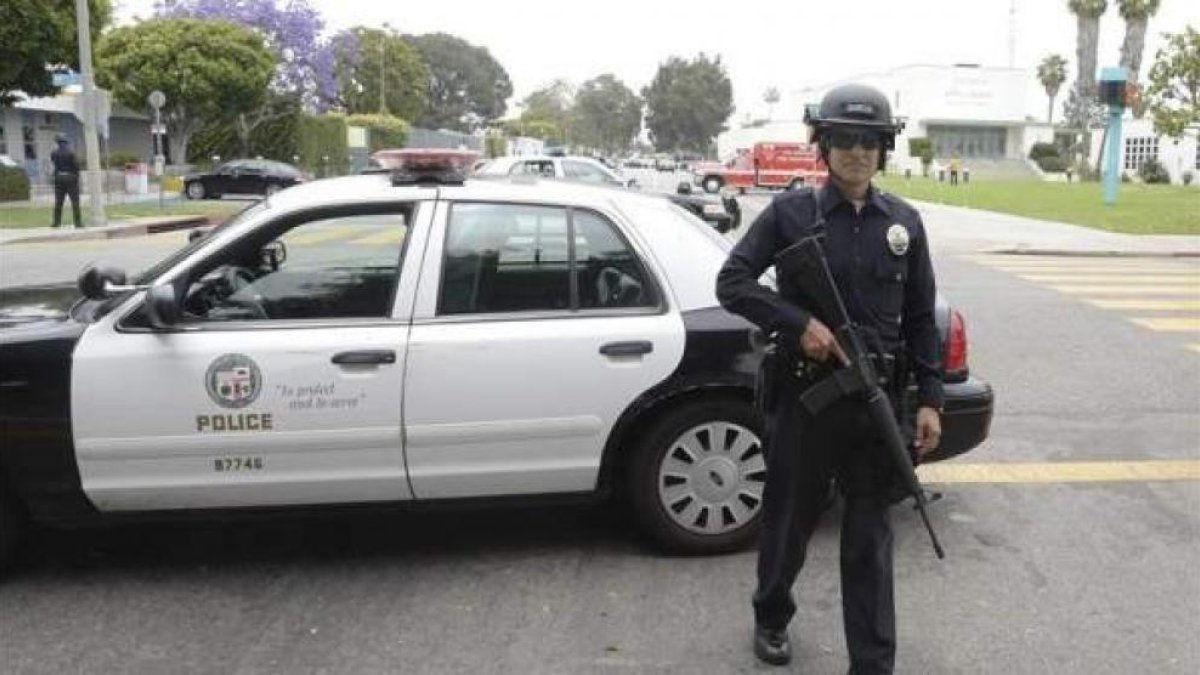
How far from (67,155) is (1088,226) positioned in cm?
1972

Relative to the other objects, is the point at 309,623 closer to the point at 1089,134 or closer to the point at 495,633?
the point at 495,633

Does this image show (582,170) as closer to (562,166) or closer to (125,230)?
(562,166)

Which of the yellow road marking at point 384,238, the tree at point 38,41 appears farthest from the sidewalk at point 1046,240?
the tree at point 38,41

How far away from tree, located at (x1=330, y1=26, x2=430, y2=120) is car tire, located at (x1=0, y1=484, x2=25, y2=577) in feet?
247

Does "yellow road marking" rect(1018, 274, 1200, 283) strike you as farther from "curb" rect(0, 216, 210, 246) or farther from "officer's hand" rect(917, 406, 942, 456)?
"curb" rect(0, 216, 210, 246)

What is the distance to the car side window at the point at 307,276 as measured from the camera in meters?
4.42

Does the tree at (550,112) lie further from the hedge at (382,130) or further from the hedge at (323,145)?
the hedge at (323,145)

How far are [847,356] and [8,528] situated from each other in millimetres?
3040

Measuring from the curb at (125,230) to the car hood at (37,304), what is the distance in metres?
15.7

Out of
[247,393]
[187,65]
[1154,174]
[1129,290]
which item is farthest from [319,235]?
[1154,174]

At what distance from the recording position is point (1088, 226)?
2430 centimetres

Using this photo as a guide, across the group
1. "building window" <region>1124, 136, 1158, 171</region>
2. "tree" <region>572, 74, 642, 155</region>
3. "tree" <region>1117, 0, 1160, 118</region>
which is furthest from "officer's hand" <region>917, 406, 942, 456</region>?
"tree" <region>572, 74, 642, 155</region>

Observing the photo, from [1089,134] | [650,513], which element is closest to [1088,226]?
[650,513]

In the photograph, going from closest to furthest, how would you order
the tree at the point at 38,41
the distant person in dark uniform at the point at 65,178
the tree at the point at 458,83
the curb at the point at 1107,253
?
the curb at the point at 1107,253
the distant person in dark uniform at the point at 65,178
the tree at the point at 38,41
the tree at the point at 458,83
